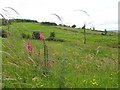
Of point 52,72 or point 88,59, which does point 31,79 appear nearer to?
point 52,72

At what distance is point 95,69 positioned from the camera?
741 centimetres

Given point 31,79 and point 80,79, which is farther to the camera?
point 80,79

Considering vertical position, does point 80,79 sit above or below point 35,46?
below

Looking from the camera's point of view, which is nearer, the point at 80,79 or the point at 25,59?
the point at 25,59

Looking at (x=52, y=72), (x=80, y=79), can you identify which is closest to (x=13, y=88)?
(x=52, y=72)

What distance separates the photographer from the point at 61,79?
219 inches

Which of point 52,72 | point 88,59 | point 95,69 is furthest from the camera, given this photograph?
point 88,59

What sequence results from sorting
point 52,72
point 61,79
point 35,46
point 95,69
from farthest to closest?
1. point 95,69
2. point 35,46
3. point 52,72
4. point 61,79

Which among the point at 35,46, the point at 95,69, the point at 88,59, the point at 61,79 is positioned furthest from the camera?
the point at 88,59

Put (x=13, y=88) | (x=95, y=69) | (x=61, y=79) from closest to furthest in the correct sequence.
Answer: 1. (x=13, y=88)
2. (x=61, y=79)
3. (x=95, y=69)

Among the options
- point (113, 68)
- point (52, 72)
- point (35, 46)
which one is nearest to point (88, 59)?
point (113, 68)

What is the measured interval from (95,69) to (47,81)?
6.21ft

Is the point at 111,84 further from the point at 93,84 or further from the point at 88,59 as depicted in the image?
the point at 88,59

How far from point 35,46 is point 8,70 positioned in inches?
43.3
